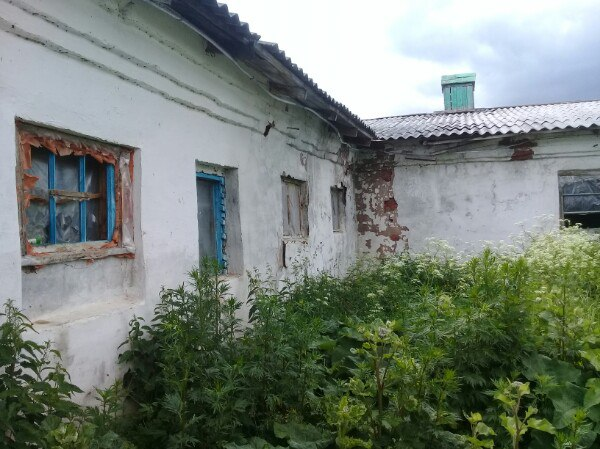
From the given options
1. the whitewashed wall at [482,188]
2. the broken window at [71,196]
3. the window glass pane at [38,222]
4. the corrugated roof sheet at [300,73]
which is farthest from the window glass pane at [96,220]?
the whitewashed wall at [482,188]

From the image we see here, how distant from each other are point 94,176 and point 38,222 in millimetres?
556

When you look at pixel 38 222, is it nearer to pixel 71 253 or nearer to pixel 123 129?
pixel 71 253

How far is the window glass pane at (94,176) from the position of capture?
3.20 meters

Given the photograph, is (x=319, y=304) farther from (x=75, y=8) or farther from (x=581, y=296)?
(x=75, y=8)

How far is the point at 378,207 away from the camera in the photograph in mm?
9516

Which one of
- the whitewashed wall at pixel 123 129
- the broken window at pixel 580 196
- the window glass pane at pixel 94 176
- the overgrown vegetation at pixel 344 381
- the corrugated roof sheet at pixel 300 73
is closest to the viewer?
the overgrown vegetation at pixel 344 381

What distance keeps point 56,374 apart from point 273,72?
11.6 ft

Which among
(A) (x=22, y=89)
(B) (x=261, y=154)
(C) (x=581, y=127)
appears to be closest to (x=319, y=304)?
(B) (x=261, y=154)

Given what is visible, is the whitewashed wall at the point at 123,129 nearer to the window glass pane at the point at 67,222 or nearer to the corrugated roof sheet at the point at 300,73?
the window glass pane at the point at 67,222

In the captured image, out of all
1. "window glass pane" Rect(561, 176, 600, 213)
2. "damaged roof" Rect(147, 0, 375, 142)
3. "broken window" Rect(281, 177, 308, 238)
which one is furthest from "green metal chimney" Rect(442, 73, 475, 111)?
"broken window" Rect(281, 177, 308, 238)

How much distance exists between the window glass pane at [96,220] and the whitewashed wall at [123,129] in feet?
0.62

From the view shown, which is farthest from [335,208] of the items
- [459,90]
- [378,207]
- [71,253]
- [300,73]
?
[459,90]

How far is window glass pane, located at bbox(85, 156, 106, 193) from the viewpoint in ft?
10.5

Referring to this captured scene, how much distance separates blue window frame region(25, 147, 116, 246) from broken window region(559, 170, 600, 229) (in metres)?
8.01
